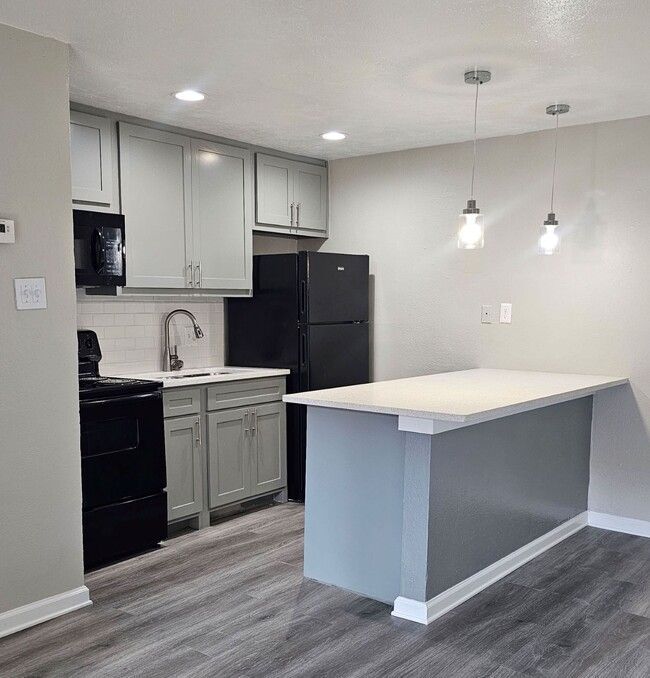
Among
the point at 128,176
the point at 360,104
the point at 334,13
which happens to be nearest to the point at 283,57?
the point at 334,13

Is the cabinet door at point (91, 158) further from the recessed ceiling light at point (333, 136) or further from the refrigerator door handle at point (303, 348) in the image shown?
the refrigerator door handle at point (303, 348)

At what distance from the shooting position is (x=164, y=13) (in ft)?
8.35

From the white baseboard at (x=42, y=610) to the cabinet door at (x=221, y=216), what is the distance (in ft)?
6.38

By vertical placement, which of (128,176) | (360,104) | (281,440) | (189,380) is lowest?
(281,440)

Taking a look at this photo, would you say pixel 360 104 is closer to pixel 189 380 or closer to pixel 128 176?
pixel 128 176

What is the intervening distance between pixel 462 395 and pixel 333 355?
162cm

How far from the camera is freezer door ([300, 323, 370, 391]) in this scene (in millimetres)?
4562

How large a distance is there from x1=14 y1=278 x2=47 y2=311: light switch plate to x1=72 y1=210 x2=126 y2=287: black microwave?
2.52 feet

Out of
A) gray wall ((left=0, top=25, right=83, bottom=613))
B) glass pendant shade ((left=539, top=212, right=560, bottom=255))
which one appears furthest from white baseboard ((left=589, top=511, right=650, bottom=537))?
gray wall ((left=0, top=25, right=83, bottom=613))

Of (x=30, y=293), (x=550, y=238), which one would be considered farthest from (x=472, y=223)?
(x=30, y=293)

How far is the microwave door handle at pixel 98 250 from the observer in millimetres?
3691

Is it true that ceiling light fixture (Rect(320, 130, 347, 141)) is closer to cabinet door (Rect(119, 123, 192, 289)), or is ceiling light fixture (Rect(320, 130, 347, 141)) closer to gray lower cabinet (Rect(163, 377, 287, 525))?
cabinet door (Rect(119, 123, 192, 289))

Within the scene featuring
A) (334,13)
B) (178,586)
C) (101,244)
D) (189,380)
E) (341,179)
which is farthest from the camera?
(341,179)

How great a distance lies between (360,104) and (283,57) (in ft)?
2.62
